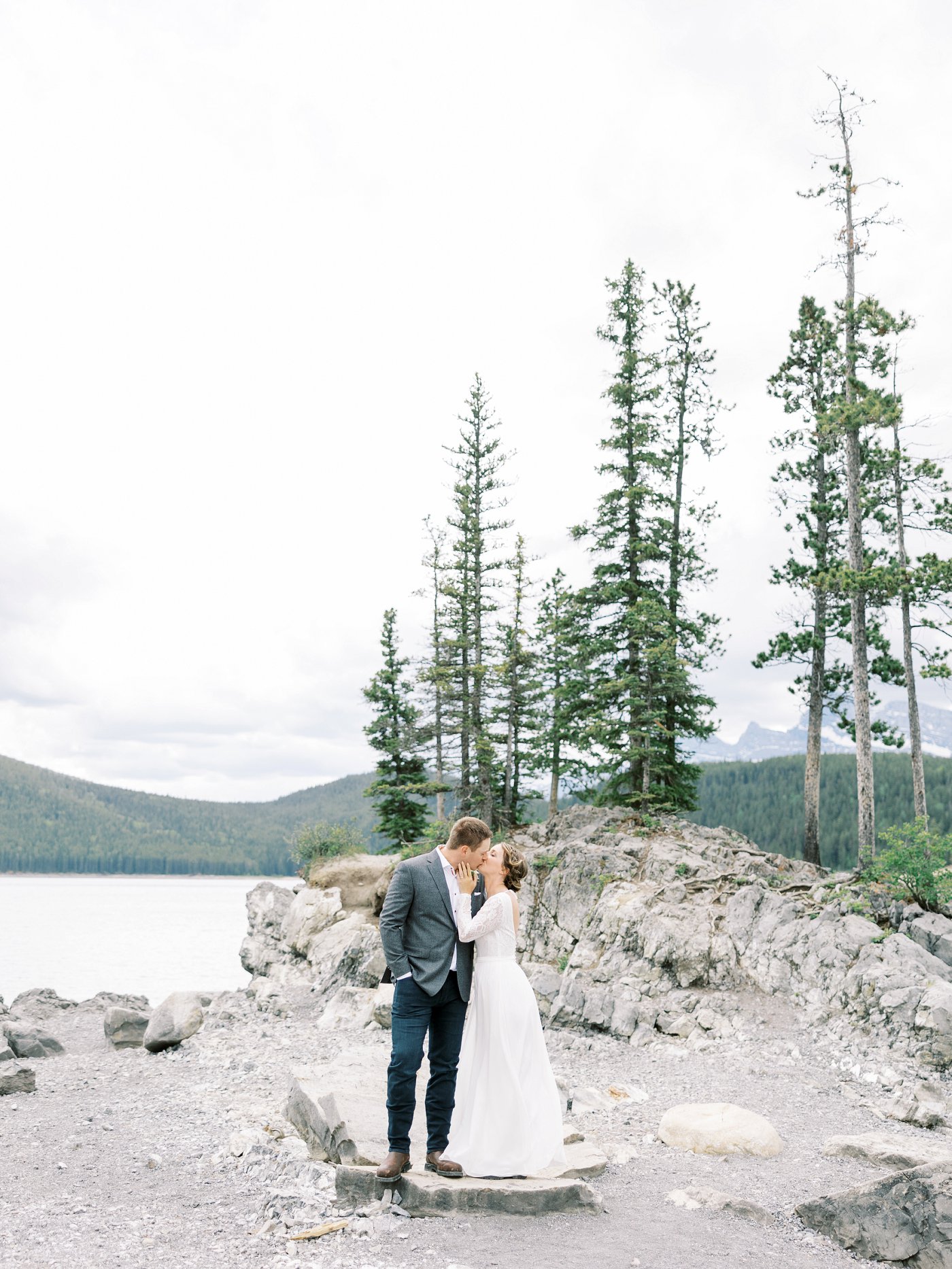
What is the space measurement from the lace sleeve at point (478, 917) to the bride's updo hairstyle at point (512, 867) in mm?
223

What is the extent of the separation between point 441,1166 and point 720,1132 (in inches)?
130

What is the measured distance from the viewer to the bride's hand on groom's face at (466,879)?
20.6 ft

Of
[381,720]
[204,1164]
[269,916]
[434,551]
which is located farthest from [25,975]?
[204,1164]

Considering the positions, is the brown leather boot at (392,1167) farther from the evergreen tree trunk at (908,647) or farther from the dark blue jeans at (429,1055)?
the evergreen tree trunk at (908,647)

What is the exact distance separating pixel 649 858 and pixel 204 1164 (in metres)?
11.6

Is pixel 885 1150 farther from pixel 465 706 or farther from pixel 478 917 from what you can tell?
pixel 465 706

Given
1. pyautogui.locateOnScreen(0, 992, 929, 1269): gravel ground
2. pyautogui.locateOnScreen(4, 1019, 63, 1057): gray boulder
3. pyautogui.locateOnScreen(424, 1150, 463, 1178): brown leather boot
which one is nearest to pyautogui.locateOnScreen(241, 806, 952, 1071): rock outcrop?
pyautogui.locateOnScreen(0, 992, 929, 1269): gravel ground

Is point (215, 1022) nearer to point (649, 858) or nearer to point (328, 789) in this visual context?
point (649, 858)

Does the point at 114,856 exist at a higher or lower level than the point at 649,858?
lower

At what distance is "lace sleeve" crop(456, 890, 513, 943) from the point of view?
6277 millimetres

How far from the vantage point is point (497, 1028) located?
6328 mm

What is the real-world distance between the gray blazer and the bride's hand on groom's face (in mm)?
115

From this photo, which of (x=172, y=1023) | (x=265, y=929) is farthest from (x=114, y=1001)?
(x=172, y=1023)

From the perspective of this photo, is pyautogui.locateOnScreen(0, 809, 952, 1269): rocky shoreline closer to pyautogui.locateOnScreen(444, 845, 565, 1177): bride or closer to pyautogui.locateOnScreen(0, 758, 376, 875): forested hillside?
pyautogui.locateOnScreen(444, 845, 565, 1177): bride
